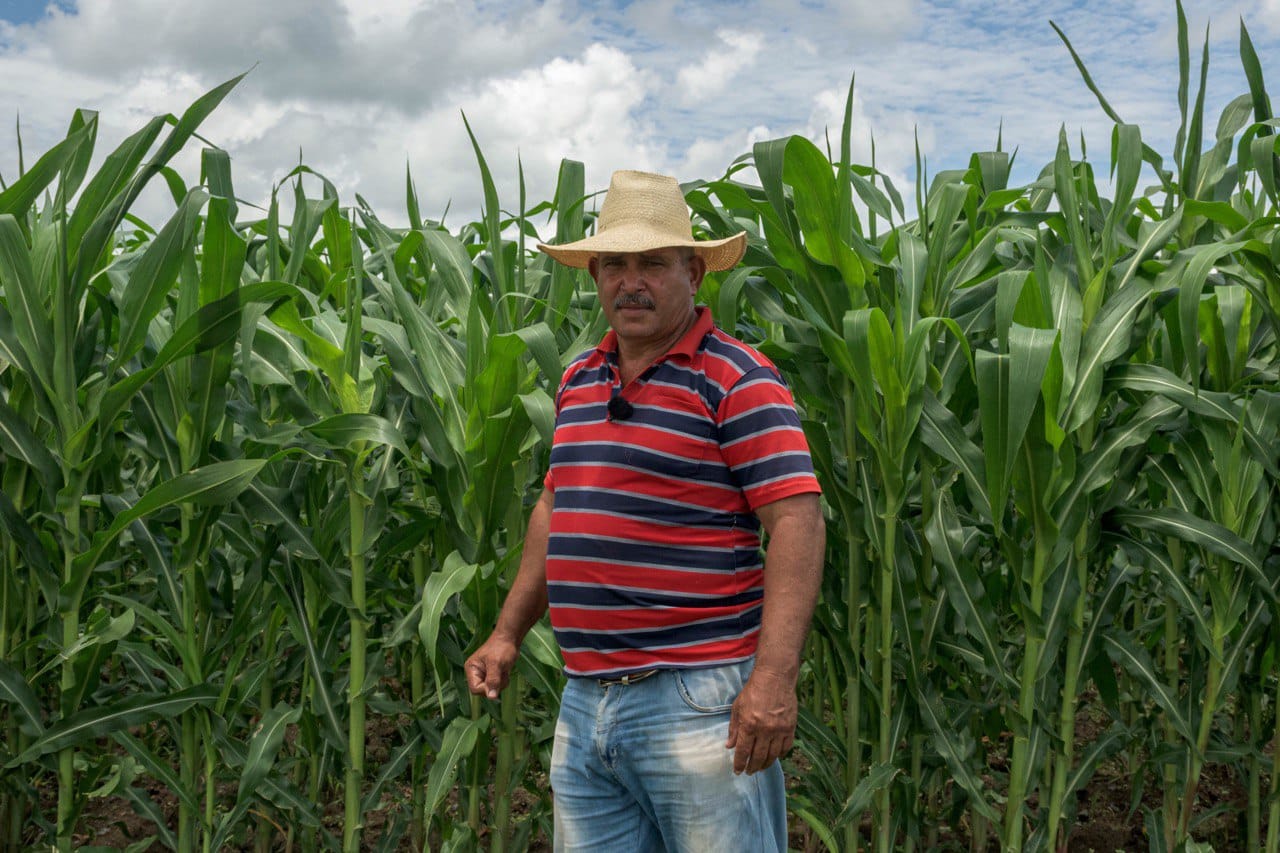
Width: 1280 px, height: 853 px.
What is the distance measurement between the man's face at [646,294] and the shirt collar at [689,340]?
3 cm

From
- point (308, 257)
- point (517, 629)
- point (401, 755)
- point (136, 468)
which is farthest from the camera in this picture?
point (136, 468)

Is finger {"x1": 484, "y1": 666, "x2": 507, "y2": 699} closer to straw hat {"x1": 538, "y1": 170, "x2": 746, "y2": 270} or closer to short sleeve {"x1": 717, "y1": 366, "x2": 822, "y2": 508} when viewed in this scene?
short sleeve {"x1": 717, "y1": 366, "x2": 822, "y2": 508}

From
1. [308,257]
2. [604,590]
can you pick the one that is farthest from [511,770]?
[308,257]

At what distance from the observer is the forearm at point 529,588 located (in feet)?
7.55

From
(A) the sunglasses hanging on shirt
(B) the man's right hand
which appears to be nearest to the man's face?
(A) the sunglasses hanging on shirt

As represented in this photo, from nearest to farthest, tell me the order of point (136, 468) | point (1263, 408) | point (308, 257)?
1. point (1263, 408)
2. point (308, 257)
3. point (136, 468)

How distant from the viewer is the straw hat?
196 centimetres

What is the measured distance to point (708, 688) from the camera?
1.93 m

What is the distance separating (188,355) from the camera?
2.56m

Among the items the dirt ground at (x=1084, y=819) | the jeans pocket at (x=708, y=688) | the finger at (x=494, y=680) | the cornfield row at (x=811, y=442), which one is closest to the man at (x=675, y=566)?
the jeans pocket at (x=708, y=688)

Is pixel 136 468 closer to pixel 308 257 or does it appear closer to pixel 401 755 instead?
pixel 308 257

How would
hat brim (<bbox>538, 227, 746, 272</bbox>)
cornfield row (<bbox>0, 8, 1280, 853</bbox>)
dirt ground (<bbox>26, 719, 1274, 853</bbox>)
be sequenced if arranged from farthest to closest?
dirt ground (<bbox>26, 719, 1274, 853</bbox>)
cornfield row (<bbox>0, 8, 1280, 853</bbox>)
hat brim (<bbox>538, 227, 746, 272</bbox>)

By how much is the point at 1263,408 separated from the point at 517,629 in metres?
1.90

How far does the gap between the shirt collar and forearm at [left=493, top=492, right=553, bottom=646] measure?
0.38 metres
